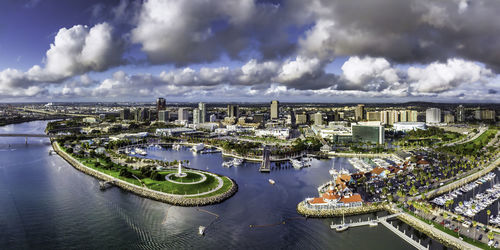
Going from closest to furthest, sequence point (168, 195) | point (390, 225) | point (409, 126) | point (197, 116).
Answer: point (390, 225) < point (168, 195) < point (409, 126) < point (197, 116)

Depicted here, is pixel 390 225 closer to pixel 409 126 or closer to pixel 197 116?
pixel 409 126

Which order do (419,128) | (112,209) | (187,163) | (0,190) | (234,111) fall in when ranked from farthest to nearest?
(234,111) < (419,128) < (187,163) < (0,190) < (112,209)

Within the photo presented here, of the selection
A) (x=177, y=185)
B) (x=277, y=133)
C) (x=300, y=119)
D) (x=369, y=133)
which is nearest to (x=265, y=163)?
(x=177, y=185)

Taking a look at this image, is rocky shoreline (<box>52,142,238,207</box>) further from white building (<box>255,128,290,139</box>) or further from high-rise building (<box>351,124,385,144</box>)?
white building (<box>255,128,290,139</box>)

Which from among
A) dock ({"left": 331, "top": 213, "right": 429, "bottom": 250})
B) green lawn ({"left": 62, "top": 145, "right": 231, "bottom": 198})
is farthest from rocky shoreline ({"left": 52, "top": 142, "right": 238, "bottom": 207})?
dock ({"left": 331, "top": 213, "right": 429, "bottom": 250})

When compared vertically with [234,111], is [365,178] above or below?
below

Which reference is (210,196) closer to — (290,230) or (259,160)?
(290,230)

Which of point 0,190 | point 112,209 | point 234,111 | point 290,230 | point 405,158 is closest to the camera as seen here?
point 290,230

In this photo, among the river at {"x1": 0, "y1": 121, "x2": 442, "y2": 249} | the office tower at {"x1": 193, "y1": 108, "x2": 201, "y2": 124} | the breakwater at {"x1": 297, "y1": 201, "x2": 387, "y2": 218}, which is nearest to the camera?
the river at {"x1": 0, "y1": 121, "x2": 442, "y2": 249}

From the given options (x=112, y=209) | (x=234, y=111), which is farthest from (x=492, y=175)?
(x=234, y=111)
